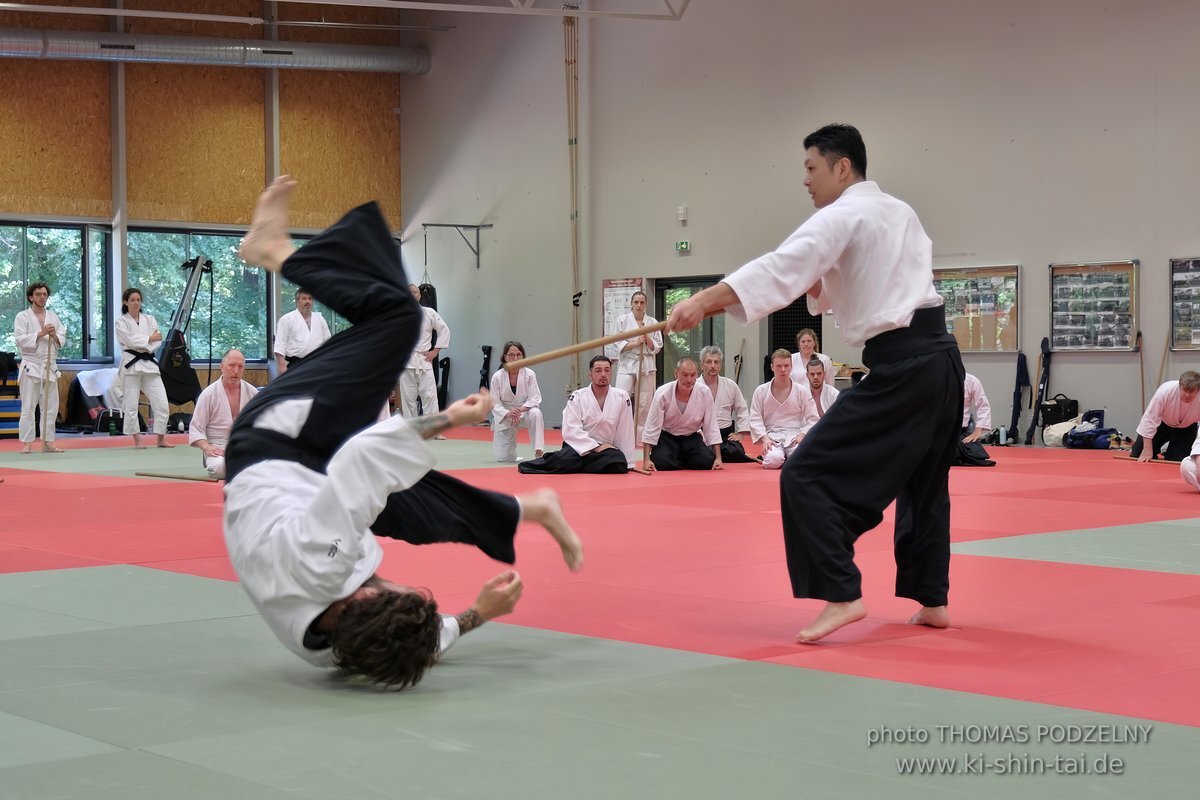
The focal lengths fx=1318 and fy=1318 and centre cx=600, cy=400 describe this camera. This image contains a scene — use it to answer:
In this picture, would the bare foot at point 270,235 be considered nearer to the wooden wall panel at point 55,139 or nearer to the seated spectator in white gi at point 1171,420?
the seated spectator in white gi at point 1171,420

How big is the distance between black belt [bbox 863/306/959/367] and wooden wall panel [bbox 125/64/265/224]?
50.0 feet

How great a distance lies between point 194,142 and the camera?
1762 centimetres

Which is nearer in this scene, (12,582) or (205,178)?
(12,582)

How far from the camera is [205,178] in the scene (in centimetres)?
1772

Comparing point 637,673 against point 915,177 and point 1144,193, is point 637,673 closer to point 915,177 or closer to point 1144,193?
point 1144,193

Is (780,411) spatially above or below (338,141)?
below

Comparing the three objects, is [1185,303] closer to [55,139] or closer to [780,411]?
[780,411]

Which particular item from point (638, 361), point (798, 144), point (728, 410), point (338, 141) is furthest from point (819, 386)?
point (338, 141)

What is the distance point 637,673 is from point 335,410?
3.31 feet

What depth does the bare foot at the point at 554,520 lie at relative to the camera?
3373mm

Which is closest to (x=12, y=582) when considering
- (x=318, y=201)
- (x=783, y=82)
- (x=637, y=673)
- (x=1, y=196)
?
(x=637, y=673)

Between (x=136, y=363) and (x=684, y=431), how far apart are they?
6036 mm

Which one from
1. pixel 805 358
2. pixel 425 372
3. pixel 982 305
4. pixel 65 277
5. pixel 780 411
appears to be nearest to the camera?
pixel 780 411

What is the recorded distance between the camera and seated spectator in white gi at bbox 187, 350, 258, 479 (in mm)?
8656
